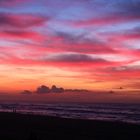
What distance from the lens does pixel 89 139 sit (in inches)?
1220

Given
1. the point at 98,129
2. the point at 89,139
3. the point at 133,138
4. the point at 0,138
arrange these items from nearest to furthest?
1. the point at 0,138
2. the point at 89,139
3. the point at 133,138
4. the point at 98,129

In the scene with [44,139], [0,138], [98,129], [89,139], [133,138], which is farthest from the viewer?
[98,129]

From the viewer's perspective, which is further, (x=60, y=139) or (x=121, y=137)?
(x=121, y=137)

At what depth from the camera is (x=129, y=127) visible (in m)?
42.2

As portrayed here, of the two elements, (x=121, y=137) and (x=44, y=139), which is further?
(x=121, y=137)

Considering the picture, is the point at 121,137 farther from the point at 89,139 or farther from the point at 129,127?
the point at 129,127

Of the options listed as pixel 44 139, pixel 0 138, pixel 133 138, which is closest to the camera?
pixel 0 138

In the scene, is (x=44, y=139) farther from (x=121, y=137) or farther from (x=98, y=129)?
(x=98, y=129)

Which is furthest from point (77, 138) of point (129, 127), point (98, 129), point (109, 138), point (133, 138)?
point (129, 127)

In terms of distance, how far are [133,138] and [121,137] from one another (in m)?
1.08

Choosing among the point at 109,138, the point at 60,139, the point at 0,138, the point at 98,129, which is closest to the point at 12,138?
the point at 0,138

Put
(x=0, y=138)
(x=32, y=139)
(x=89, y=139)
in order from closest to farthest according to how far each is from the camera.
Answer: (x=32, y=139) < (x=0, y=138) < (x=89, y=139)

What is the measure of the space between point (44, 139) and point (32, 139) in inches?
418

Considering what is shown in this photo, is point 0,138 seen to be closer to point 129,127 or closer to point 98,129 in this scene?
point 98,129
